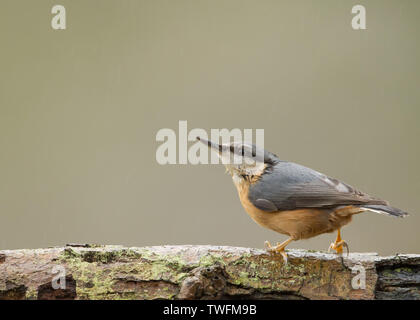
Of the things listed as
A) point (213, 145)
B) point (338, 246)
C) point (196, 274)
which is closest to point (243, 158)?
point (213, 145)

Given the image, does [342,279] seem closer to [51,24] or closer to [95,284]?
[95,284]

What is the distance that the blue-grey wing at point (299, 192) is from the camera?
8.09 feet

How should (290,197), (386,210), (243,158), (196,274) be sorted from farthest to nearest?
(243,158), (290,197), (386,210), (196,274)

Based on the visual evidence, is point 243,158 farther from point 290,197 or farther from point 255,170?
point 290,197

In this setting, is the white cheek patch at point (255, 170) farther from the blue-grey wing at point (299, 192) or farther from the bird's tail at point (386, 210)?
the bird's tail at point (386, 210)

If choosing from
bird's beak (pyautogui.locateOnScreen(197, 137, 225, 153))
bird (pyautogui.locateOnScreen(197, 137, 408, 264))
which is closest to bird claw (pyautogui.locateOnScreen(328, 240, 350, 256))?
bird (pyautogui.locateOnScreen(197, 137, 408, 264))

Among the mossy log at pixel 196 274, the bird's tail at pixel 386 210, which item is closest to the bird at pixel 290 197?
the bird's tail at pixel 386 210

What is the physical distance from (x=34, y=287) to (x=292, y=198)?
51.7 inches

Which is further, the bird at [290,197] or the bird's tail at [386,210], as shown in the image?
the bird at [290,197]

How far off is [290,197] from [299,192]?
0.06 m

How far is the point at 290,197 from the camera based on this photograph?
2.53 m

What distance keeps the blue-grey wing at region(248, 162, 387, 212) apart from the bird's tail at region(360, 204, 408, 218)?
0.09 ft

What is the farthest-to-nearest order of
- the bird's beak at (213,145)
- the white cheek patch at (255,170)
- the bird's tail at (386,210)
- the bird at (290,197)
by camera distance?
the white cheek patch at (255,170), the bird's beak at (213,145), the bird at (290,197), the bird's tail at (386,210)

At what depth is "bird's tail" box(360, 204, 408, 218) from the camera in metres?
2.30
